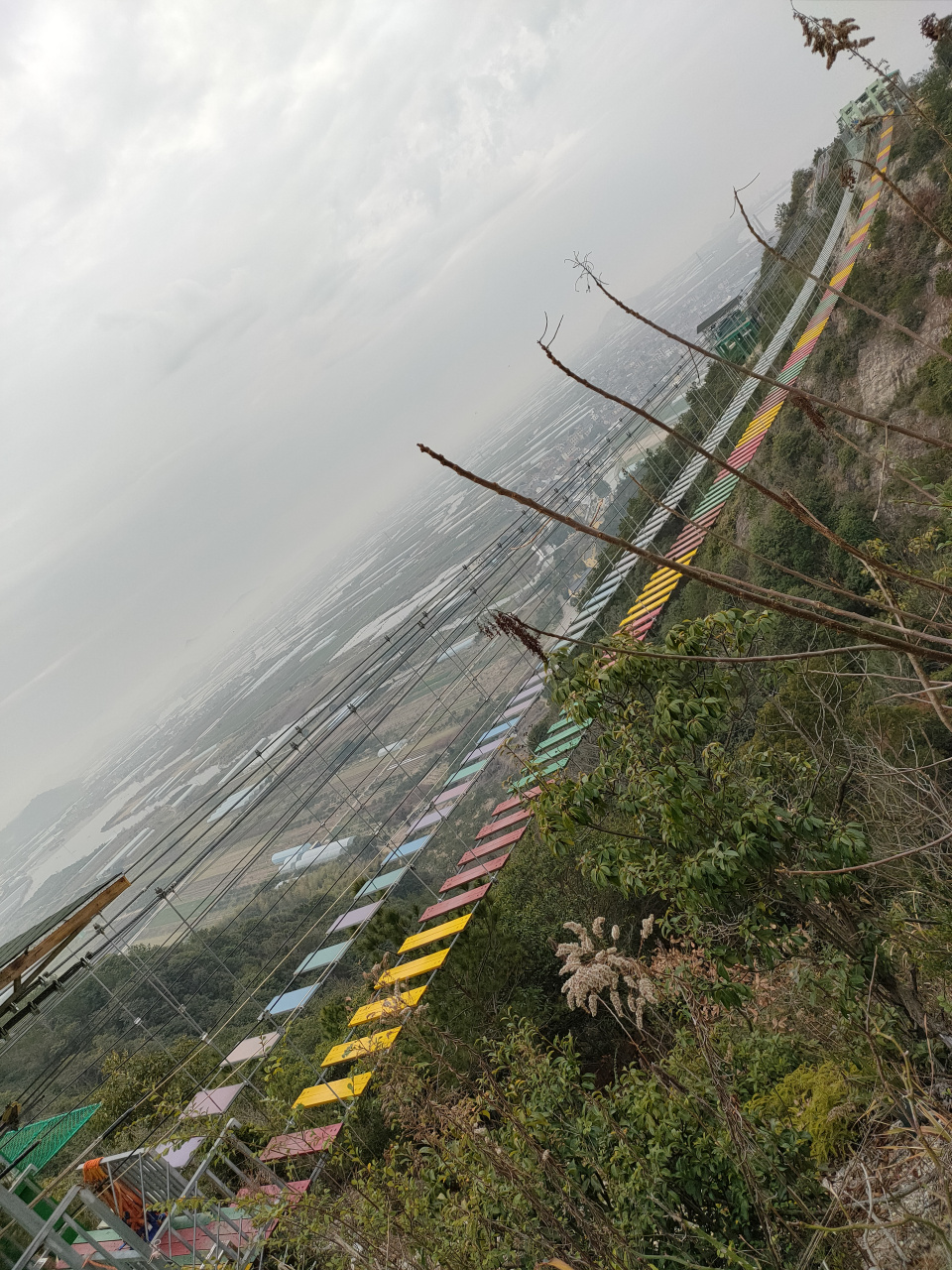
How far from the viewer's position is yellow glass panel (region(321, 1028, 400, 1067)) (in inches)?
212

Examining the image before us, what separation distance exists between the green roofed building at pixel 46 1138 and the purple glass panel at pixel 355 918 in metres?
3.53

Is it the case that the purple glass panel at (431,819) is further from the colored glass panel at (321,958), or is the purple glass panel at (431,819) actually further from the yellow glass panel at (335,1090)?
the yellow glass panel at (335,1090)

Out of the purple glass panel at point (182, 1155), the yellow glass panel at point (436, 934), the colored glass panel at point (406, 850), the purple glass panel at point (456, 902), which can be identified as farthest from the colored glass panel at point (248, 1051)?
the colored glass panel at point (406, 850)

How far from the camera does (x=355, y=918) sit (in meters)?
9.49

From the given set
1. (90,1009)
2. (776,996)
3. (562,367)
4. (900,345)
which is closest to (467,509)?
(900,345)

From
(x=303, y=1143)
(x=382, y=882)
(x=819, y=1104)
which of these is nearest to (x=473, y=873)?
(x=382, y=882)

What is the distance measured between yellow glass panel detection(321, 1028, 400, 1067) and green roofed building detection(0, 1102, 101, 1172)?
1771 millimetres

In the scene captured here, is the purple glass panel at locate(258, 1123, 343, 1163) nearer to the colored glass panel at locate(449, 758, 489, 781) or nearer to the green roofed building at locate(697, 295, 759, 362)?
the colored glass panel at locate(449, 758, 489, 781)

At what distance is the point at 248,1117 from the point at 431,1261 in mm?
5058

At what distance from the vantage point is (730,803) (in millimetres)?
4168

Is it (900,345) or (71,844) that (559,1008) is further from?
(71,844)

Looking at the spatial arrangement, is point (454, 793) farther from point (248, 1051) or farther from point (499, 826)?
point (248, 1051)

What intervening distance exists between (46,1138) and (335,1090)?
6.88 ft

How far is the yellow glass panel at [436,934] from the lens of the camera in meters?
8.54
